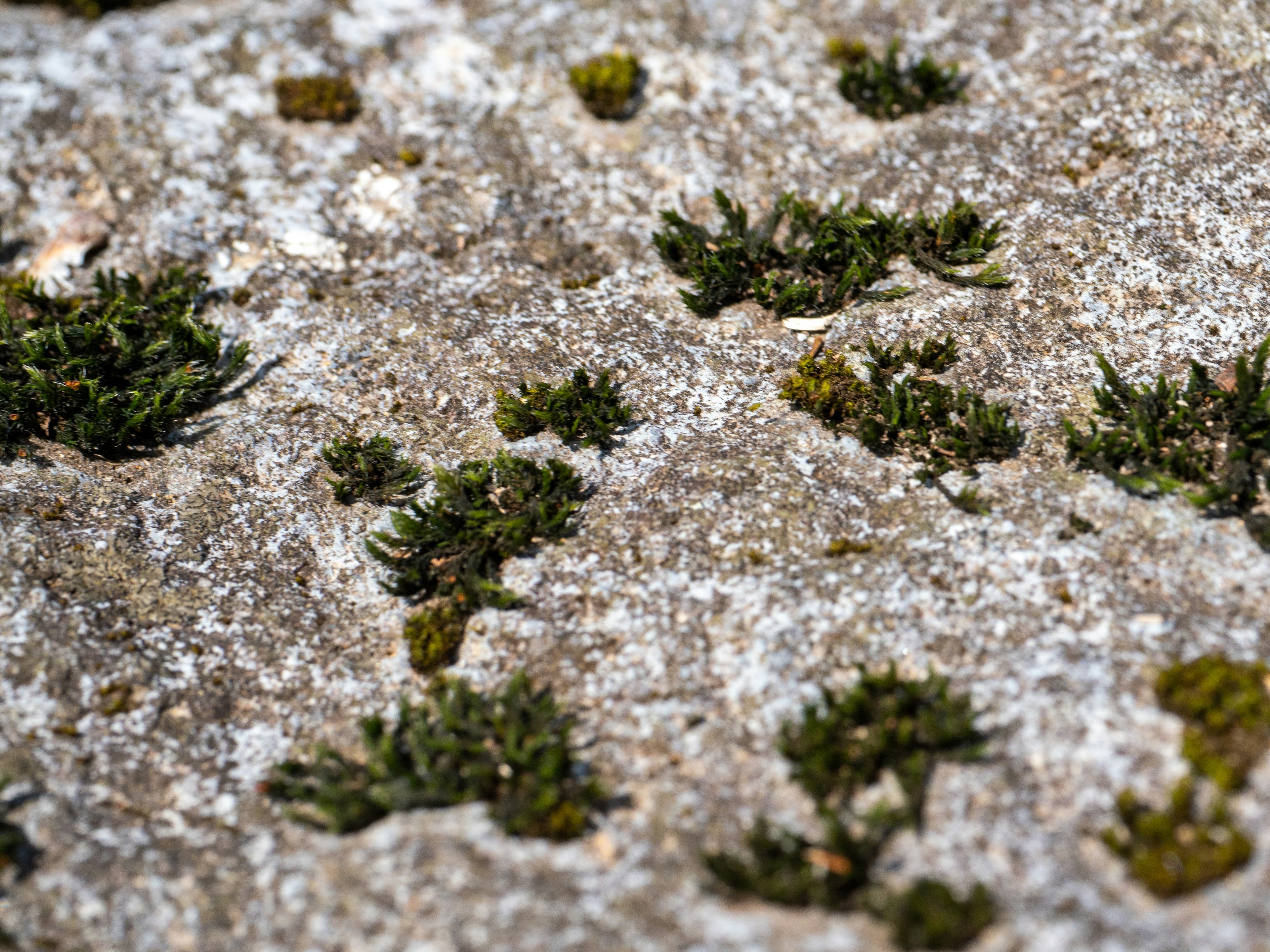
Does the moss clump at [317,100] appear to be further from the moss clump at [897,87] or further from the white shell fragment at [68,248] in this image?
the moss clump at [897,87]

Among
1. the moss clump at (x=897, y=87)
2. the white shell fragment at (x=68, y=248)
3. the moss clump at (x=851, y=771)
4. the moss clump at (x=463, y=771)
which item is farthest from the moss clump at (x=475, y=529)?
the moss clump at (x=897, y=87)

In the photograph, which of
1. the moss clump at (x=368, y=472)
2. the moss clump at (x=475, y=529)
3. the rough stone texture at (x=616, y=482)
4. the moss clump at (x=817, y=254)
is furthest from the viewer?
the moss clump at (x=817, y=254)

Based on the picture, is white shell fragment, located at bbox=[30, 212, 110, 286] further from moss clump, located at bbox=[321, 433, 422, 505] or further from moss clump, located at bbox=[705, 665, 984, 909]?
moss clump, located at bbox=[705, 665, 984, 909]

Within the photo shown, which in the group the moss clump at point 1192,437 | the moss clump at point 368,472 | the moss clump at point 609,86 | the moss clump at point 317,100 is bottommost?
the moss clump at point 368,472

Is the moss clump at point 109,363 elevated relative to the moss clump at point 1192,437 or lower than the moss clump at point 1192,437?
lower

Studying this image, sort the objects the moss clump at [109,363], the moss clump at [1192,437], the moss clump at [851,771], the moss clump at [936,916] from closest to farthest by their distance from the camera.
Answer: the moss clump at [936,916], the moss clump at [851,771], the moss clump at [1192,437], the moss clump at [109,363]

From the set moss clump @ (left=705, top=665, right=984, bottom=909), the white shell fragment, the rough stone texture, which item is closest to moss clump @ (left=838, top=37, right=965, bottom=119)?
the rough stone texture

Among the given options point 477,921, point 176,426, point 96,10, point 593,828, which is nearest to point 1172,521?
point 593,828
